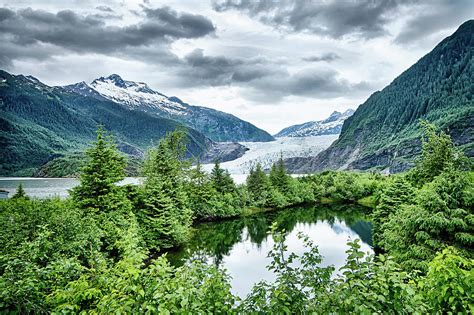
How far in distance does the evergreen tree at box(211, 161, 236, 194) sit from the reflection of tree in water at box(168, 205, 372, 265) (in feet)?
22.4

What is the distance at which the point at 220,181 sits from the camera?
6281 cm

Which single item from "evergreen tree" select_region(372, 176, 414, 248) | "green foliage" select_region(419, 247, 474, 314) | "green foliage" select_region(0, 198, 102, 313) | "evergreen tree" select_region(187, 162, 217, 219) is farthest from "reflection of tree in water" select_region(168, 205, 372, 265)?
"green foliage" select_region(419, 247, 474, 314)

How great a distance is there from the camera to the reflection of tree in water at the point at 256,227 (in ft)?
121

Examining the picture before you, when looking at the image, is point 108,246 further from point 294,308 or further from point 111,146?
point 294,308

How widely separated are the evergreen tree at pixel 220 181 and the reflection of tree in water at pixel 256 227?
6840 millimetres

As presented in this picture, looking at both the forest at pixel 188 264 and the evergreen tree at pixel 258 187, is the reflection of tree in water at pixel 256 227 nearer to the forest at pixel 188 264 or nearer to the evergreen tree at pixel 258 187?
the forest at pixel 188 264

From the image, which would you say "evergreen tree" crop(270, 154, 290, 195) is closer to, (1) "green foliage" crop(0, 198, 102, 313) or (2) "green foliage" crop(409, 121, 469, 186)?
(2) "green foliage" crop(409, 121, 469, 186)

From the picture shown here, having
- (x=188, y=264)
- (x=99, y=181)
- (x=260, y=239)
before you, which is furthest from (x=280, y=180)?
(x=188, y=264)

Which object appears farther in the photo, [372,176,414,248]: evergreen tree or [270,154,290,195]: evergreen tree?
[270,154,290,195]: evergreen tree

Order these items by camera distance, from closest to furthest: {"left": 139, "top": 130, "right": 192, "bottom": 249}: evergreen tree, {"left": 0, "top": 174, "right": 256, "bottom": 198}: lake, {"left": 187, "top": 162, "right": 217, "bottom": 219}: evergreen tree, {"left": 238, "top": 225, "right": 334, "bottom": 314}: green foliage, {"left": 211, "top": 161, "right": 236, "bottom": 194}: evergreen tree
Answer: {"left": 238, "top": 225, "right": 334, "bottom": 314}: green foliage, {"left": 139, "top": 130, "right": 192, "bottom": 249}: evergreen tree, {"left": 187, "top": 162, "right": 217, "bottom": 219}: evergreen tree, {"left": 211, "top": 161, "right": 236, "bottom": 194}: evergreen tree, {"left": 0, "top": 174, "right": 256, "bottom": 198}: lake

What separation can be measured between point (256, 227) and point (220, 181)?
1389 cm

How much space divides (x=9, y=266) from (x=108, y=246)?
16.5 m

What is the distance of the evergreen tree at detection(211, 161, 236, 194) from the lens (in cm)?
6181

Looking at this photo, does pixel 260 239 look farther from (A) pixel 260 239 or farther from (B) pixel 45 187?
(B) pixel 45 187
